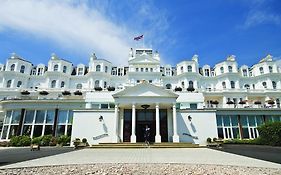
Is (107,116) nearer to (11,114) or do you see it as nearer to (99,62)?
→ (11,114)

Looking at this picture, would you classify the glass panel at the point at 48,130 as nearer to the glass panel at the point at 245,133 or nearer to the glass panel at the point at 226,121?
the glass panel at the point at 226,121

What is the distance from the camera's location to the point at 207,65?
43.8m

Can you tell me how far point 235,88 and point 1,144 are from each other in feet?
131

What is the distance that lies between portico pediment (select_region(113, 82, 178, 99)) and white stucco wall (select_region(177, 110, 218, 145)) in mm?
3184

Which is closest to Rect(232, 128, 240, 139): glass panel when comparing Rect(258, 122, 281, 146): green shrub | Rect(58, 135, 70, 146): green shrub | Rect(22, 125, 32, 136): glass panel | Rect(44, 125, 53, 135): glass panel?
Rect(258, 122, 281, 146): green shrub

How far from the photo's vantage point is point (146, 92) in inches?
883

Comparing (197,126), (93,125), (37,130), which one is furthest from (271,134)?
(37,130)

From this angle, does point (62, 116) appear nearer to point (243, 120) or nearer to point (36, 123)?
point (36, 123)

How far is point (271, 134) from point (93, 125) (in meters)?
18.3

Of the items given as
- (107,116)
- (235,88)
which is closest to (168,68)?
(235,88)

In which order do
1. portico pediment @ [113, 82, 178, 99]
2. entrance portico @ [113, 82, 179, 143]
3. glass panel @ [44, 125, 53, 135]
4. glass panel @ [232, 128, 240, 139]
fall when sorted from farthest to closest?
glass panel @ [44, 125, 53, 135]
glass panel @ [232, 128, 240, 139]
portico pediment @ [113, 82, 178, 99]
entrance portico @ [113, 82, 179, 143]

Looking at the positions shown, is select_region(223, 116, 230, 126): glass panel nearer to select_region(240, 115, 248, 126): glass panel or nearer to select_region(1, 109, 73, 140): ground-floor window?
select_region(240, 115, 248, 126): glass panel

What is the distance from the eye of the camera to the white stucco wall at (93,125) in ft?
72.6

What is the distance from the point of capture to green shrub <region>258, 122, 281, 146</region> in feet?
53.0
